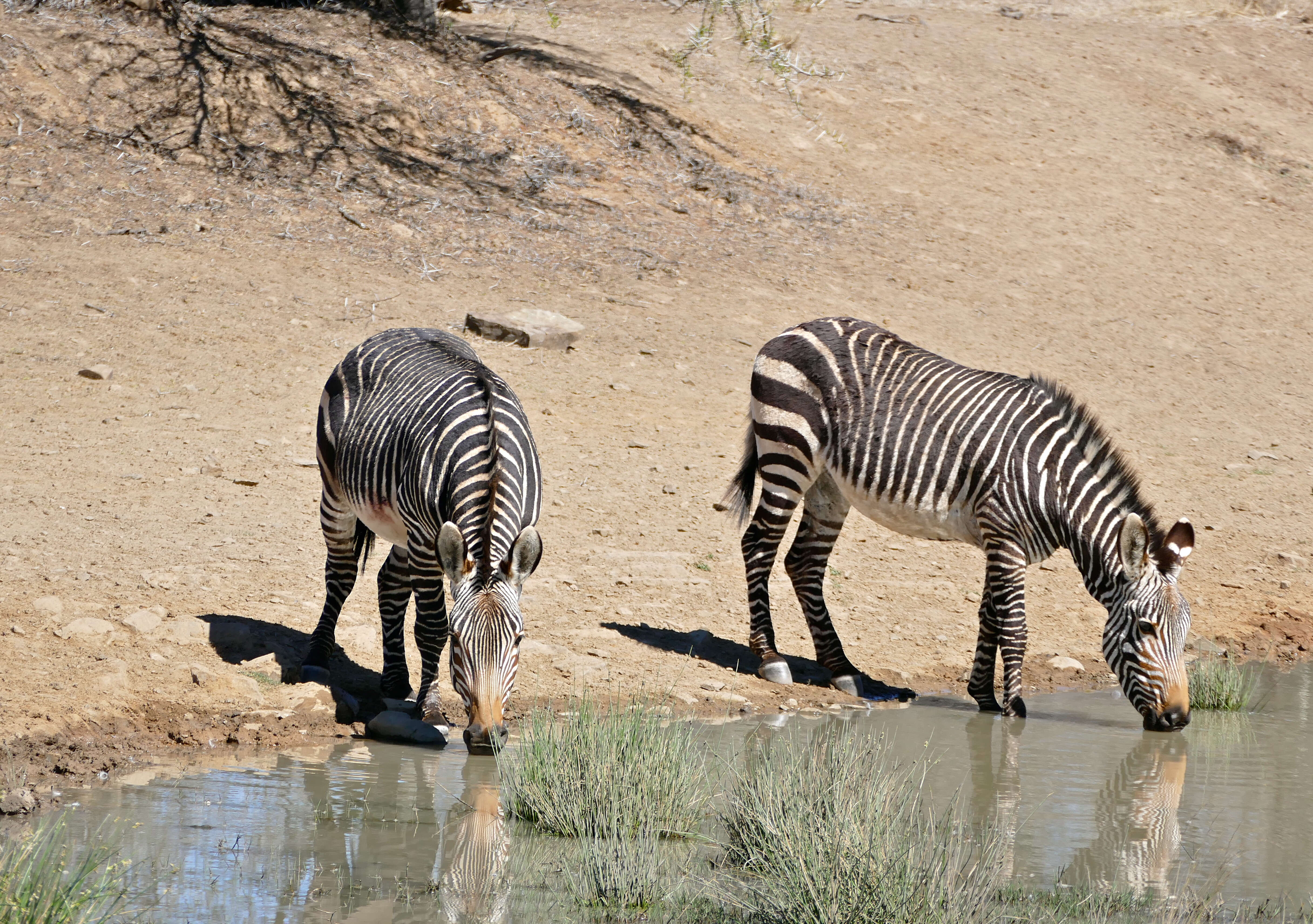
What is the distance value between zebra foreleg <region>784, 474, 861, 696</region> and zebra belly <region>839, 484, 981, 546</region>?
0.38 meters

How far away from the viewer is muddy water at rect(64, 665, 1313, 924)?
4.78 m

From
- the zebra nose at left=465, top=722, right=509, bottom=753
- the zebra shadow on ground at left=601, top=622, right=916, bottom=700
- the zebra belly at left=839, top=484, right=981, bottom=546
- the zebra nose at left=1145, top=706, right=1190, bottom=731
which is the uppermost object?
the zebra belly at left=839, top=484, right=981, bottom=546

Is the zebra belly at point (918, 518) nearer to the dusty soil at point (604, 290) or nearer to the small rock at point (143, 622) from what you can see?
the dusty soil at point (604, 290)

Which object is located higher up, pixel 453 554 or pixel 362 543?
pixel 453 554

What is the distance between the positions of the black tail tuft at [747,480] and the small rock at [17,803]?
15.7 feet

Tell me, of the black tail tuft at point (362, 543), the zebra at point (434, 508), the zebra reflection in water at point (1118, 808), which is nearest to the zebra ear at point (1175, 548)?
the zebra reflection in water at point (1118, 808)

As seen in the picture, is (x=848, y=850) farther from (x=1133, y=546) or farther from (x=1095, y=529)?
(x=1095, y=529)

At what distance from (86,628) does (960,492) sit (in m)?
5.01

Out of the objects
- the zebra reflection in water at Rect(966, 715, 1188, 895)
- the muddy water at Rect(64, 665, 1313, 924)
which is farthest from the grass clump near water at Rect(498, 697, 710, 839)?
the zebra reflection in water at Rect(966, 715, 1188, 895)

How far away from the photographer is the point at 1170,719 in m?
7.25

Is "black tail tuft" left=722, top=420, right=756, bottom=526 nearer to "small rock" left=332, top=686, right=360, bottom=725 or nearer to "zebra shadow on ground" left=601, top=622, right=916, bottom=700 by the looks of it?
"zebra shadow on ground" left=601, top=622, right=916, bottom=700

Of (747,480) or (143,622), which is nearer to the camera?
(143,622)

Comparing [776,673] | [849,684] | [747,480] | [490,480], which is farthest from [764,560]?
[490,480]

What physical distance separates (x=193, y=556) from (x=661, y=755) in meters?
4.64
